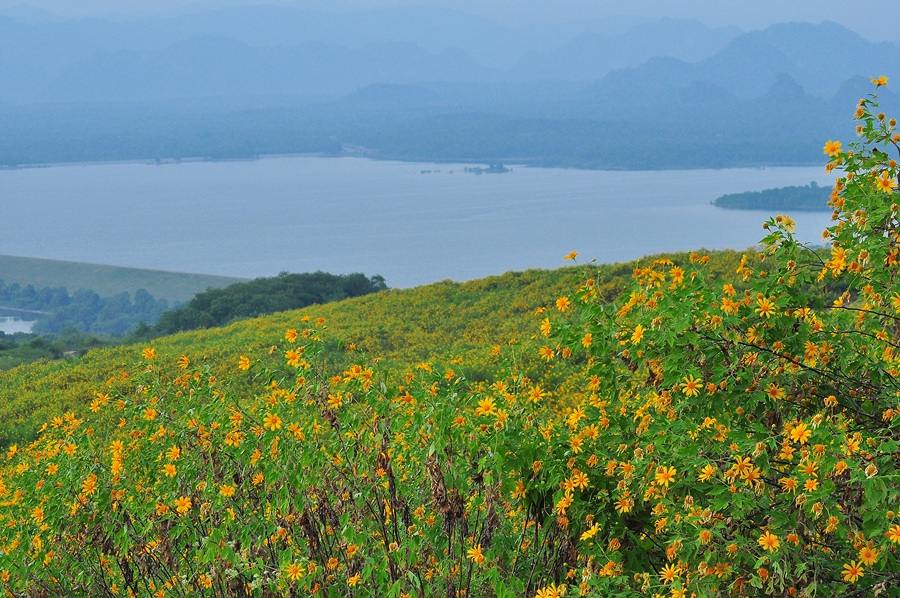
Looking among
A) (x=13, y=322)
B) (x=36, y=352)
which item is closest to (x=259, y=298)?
(x=36, y=352)

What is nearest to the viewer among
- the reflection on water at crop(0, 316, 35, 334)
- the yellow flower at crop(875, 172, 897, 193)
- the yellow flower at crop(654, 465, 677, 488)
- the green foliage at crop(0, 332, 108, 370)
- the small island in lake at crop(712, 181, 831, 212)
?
the yellow flower at crop(654, 465, 677, 488)

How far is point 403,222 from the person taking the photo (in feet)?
449

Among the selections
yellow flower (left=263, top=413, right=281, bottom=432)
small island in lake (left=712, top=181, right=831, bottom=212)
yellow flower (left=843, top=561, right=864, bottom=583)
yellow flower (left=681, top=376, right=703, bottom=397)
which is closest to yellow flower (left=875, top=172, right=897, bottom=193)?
yellow flower (left=681, top=376, right=703, bottom=397)

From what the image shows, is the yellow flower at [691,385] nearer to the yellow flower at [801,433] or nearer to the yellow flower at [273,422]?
the yellow flower at [801,433]

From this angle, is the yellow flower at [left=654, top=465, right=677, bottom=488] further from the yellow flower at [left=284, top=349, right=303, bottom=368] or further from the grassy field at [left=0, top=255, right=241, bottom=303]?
the grassy field at [left=0, top=255, right=241, bottom=303]

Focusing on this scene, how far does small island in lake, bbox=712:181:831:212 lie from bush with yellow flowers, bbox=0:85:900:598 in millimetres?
90978

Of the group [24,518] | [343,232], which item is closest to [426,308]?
[24,518]

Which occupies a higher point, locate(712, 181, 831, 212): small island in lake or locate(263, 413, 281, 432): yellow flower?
locate(263, 413, 281, 432): yellow flower

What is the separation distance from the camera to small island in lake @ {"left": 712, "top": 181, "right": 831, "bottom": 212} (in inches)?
3974

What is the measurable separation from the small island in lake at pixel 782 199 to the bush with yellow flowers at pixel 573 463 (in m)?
91.0

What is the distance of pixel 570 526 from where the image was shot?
4.40 metres

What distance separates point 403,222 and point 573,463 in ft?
437

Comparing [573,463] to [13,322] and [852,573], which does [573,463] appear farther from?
[13,322]

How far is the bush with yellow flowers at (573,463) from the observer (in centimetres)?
366
